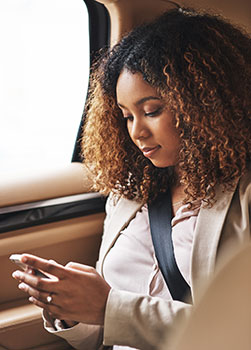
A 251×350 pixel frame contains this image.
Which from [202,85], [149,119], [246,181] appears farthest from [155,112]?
[246,181]

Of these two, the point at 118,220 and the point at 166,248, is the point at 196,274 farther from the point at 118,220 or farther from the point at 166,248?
the point at 118,220

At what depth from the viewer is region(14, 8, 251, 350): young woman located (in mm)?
1275

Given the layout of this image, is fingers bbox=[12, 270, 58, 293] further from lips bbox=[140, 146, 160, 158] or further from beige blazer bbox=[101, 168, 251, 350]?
lips bbox=[140, 146, 160, 158]

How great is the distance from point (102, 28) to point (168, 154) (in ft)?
2.16

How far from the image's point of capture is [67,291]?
124 cm

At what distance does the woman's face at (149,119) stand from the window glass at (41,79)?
1.92 ft

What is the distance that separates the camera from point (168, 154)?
1398 mm

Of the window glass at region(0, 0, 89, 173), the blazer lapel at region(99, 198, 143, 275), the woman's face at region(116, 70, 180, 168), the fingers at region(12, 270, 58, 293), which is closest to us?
the fingers at region(12, 270, 58, 293)

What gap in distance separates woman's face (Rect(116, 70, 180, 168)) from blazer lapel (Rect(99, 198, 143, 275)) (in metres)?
0.19

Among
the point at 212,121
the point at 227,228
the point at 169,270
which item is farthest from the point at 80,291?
the point at 212,121

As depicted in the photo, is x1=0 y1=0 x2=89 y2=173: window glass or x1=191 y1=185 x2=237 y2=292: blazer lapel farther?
x1=0 y1=0 x2=89 y2=173: window glass

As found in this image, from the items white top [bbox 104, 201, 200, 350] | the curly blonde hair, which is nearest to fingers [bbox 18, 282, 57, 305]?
white top [bbox 104, 201, 200, 350]

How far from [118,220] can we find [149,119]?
32 cm

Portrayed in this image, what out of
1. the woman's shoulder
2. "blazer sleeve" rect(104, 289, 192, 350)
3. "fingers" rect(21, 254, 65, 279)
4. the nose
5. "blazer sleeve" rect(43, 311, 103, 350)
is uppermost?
the nose
